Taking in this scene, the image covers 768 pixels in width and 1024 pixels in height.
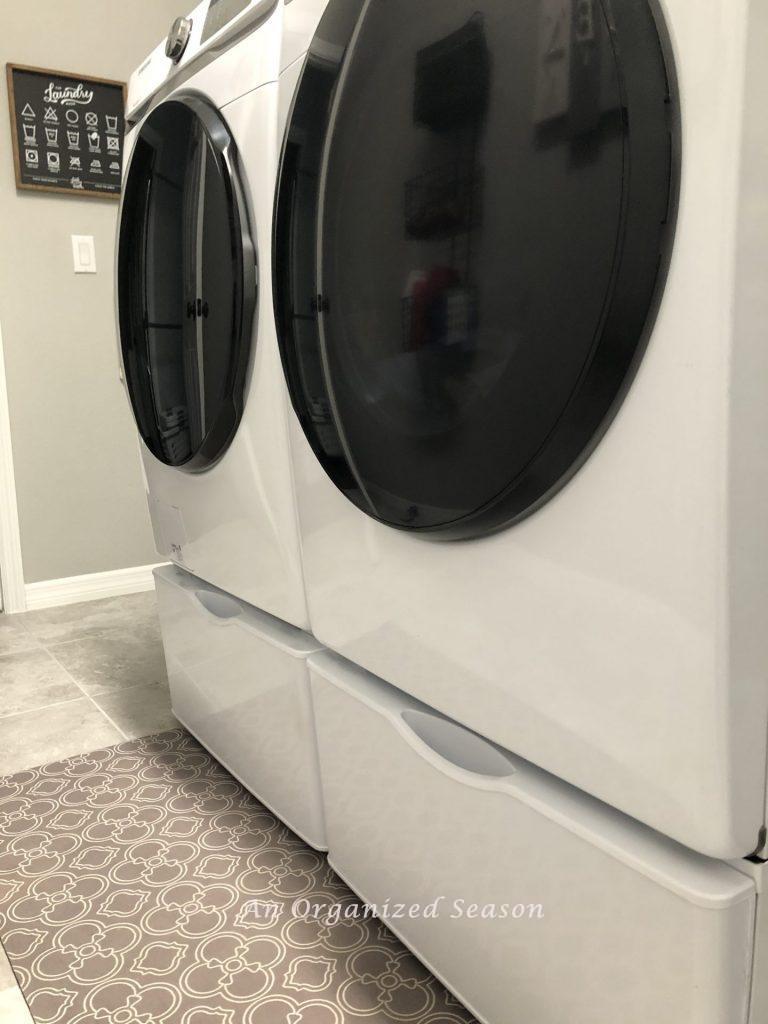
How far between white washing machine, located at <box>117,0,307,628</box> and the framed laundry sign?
1126 mm

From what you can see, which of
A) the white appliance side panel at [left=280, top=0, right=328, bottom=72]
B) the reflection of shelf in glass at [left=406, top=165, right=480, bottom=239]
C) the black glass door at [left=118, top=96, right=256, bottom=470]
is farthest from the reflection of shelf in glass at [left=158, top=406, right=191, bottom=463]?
the reflection of shelf in glass at [left=406, top=165, right=480, bottom=239]

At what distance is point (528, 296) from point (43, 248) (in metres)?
2.12

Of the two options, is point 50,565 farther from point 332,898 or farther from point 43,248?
point 332,898

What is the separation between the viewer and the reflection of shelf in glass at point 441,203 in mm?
586

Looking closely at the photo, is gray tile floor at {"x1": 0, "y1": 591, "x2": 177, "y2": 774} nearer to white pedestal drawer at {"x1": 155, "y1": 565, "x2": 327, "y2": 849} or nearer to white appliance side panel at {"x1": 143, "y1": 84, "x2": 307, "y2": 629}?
white pedestal drawer at {"x1": 155, "y1": 565, "x2": 327, "y2": 849}

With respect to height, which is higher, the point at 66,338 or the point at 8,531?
the point at 66,338

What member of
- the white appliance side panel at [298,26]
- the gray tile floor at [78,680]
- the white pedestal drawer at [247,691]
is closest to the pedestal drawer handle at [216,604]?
the white pedestal drawer at [247,691]

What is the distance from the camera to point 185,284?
3.63ft

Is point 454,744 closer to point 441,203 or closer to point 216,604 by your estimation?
point 441,203

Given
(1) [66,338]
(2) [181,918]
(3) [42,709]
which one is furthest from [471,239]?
(1) [66,338]

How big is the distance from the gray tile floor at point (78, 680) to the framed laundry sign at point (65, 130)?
4.05 feet

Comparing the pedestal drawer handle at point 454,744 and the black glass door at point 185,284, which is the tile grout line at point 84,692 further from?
the pedestal drawer handle at point 454,744

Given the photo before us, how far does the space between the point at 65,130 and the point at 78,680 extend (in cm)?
156

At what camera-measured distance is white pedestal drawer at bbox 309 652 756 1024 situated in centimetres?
55
